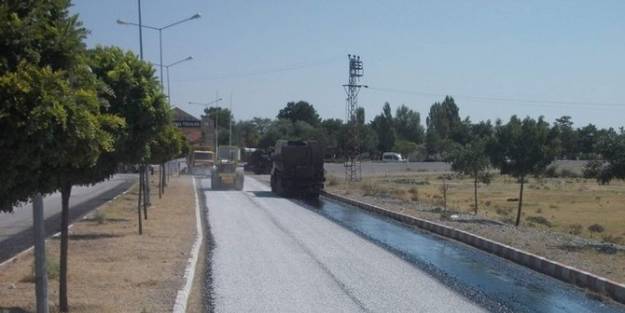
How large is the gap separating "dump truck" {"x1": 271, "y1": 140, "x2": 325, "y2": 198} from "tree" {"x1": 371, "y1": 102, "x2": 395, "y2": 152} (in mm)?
109888

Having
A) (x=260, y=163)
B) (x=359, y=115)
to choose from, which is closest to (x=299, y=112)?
(x=359, y=115)

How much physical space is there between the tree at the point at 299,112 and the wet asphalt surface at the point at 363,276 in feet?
476

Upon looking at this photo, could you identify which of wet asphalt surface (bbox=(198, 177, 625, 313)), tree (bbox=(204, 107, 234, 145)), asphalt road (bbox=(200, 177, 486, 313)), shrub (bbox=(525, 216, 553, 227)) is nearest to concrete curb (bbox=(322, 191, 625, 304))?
wet asphalt surface (bbox=(198, 177, 625, 313))

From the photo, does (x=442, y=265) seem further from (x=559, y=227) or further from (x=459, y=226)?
(x=559, y=227)

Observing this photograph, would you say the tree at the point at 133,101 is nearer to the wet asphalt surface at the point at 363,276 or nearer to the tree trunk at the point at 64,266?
the tree trunk at the point at 64,266

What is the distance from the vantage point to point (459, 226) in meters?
25.6

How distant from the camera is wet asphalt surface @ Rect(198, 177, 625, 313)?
12.6 metres

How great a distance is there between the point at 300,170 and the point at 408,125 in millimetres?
134989

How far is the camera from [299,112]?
172 m

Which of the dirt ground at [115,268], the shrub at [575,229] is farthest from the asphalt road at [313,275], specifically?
the shrub at [575,229]

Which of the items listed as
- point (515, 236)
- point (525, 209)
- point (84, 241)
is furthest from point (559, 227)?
point (84, 241)

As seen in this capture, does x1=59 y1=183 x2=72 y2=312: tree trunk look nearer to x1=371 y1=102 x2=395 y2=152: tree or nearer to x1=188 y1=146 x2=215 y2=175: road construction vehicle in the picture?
x1=188 y1=146 x2=215 y2=175: road construction vehicle

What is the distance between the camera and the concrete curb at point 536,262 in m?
14.4

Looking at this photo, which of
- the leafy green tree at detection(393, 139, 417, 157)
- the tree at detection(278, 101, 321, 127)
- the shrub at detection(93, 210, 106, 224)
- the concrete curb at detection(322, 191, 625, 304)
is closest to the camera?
the concrete curb at detection(322, 191, 625, 304)
